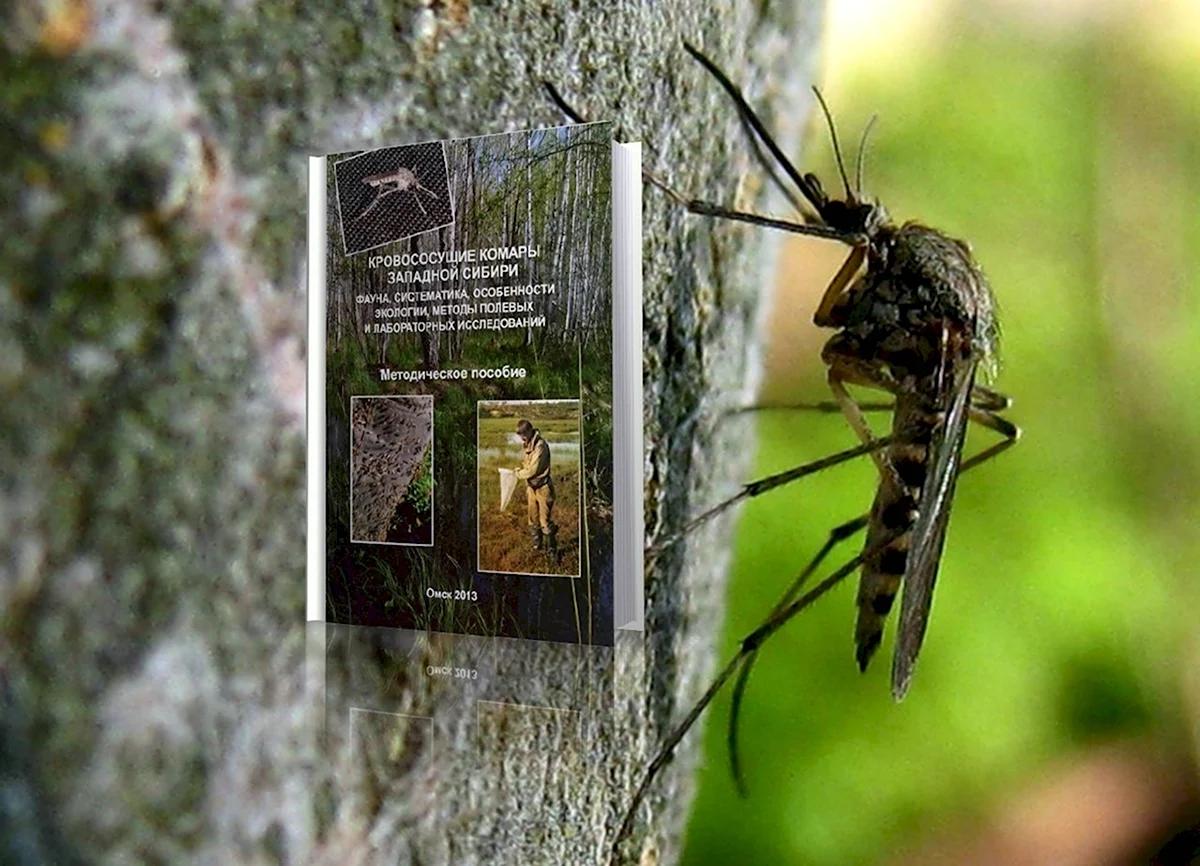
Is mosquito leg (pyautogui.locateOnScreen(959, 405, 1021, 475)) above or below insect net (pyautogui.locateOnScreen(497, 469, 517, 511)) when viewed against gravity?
above

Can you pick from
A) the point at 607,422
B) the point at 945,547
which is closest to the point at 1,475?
the point at 607,422

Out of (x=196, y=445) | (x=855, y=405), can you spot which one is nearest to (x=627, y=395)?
(x=855, y=405)

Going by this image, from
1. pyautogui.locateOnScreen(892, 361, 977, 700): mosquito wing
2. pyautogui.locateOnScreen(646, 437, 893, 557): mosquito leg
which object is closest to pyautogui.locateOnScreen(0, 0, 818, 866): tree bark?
pyautogui.locateOnScreen(646, 437, 893, 557): mosquito leg

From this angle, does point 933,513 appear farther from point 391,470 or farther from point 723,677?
point 391,470

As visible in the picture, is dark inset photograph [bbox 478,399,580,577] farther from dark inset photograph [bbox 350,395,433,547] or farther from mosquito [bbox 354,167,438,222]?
mosquito [bbox 354,167,438,222]

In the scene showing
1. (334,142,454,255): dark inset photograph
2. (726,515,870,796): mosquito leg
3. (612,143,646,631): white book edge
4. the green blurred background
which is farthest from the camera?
(334,142,454,255): dark inset photograph

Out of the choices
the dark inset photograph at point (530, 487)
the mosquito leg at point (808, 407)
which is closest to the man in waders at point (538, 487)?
the dark inset photograph at point (530, 487)
